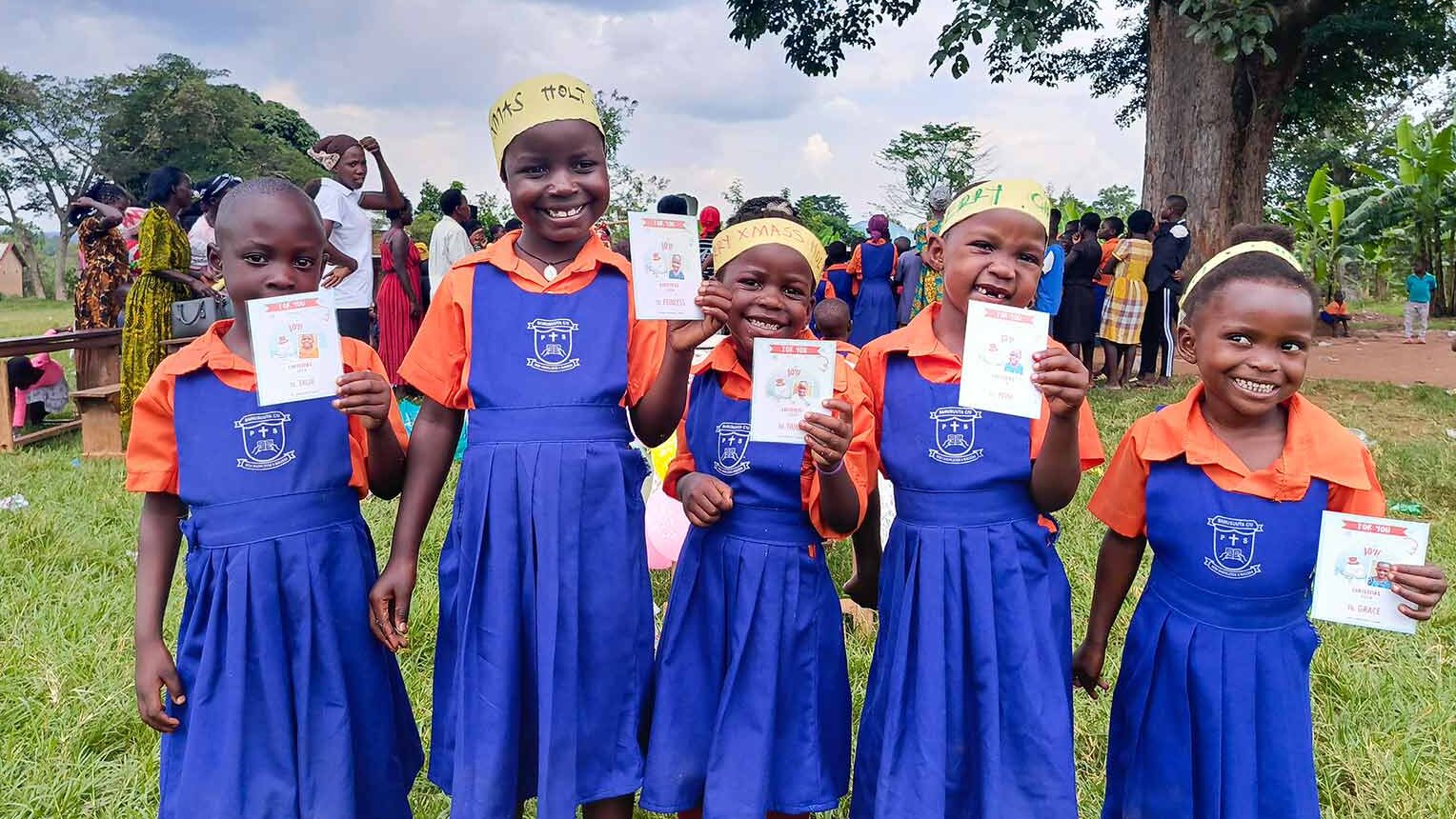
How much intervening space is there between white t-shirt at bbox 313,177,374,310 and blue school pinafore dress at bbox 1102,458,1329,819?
5547mm

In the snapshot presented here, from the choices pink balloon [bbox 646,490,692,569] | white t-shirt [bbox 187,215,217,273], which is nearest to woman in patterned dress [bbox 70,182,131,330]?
white t-shirt [bbox 187,215,217,273]

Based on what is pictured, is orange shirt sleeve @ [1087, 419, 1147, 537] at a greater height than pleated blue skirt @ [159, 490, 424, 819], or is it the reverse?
orange shirt sleeve @ [1087, 419, 1147, 537]

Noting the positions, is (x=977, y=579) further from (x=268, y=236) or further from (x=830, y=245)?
(x=830, y=245)

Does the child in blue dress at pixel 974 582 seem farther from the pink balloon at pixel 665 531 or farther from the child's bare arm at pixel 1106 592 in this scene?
the pink balloon at pixel 665 531

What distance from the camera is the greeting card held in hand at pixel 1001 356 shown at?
160 cm

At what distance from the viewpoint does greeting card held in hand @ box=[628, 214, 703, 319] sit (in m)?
1.78

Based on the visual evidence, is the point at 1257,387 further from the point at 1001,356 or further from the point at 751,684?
the point at 751,684

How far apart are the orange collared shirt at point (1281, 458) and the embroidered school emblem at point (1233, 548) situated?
6 cm

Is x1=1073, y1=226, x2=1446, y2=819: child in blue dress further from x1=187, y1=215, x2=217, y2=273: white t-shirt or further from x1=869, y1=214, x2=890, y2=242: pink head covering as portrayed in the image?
x1=869, y1=214, x2=890, y2=242: pink head covering

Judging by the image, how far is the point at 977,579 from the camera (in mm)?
1793

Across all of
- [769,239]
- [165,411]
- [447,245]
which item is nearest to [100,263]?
[447,245]

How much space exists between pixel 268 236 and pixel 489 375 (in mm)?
530

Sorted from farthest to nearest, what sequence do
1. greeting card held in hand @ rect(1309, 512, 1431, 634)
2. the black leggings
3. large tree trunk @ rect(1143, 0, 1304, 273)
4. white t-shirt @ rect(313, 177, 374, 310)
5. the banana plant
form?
the banana plant < large tree trunk @ rect(1143, 0, 1304, 273) < the black leggings < white t-shirt @ rect(313, 177, 374, 310) < greeting card held in hand @ rect(1309, 512, 1431, 634)

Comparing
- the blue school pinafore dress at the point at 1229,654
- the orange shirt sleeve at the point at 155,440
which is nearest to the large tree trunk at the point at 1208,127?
the blue school pinafore dress at the point at 1229,654
